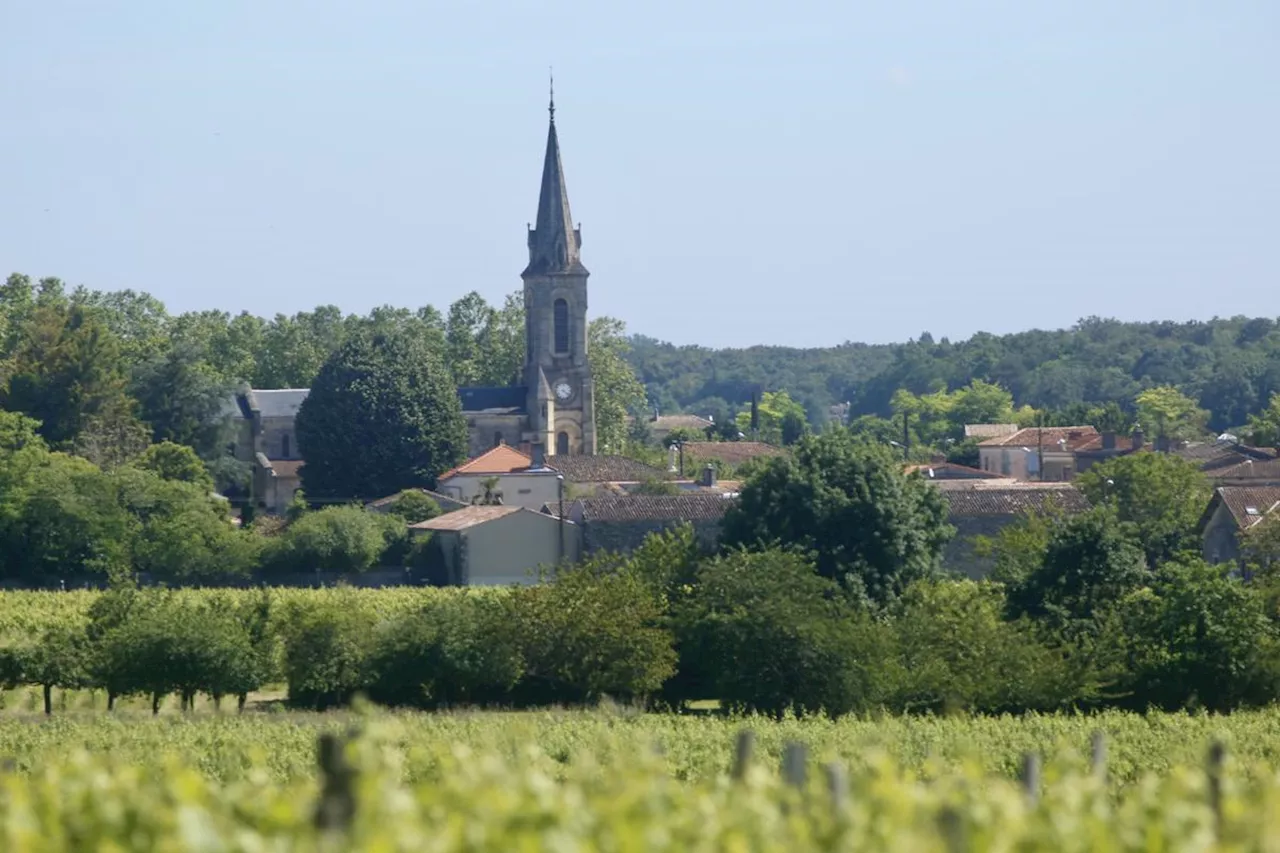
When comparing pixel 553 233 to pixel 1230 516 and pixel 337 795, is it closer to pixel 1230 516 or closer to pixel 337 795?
pixel 1230 516

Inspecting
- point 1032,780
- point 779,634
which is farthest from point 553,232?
point 1032,780

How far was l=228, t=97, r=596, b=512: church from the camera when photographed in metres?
91.4

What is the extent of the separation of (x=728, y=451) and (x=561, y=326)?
15.1 meters

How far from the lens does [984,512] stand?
57344 millimetres

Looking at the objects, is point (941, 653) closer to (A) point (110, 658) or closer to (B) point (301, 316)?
(A) point (110, 658)

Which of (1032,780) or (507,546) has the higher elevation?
(1032,780)

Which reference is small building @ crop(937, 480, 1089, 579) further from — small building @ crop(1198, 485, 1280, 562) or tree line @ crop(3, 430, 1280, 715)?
tree line @ crop(3, 430, 1280, 715)

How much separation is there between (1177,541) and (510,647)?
71.5 feet

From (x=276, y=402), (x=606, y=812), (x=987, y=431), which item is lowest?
(x=987, y=431)

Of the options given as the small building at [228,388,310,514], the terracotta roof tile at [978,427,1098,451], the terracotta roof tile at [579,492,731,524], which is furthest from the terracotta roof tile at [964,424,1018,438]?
the terracotta roof tile at [579,492,731,524]

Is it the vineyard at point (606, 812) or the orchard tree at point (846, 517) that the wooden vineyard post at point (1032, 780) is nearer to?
the vineyard at point (606, 812)

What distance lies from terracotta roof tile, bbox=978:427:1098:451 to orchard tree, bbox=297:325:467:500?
1064 inches

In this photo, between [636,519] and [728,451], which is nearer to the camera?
[636,519]

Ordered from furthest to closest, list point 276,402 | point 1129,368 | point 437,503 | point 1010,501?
1. point 1129,368
2. point 276,402
3. point 437,503
4. point 1010,501
